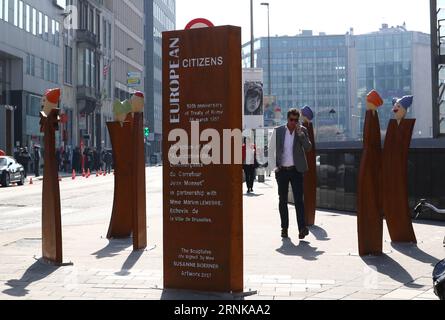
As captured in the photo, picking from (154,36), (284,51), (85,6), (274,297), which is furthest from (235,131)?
(284,51)

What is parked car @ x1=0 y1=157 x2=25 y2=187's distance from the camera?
2994 cm

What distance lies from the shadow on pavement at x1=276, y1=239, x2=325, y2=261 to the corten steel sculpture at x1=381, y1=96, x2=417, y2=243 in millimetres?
1208

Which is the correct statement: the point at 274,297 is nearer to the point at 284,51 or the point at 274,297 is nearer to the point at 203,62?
the point at 203,62

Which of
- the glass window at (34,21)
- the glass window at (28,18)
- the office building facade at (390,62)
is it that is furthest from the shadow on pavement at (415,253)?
the office building facade at (390,62)

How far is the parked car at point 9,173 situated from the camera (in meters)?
29.9

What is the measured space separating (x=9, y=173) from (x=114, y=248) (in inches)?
874

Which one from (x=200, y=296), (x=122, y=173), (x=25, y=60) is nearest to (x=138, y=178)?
(x=122, y=173)

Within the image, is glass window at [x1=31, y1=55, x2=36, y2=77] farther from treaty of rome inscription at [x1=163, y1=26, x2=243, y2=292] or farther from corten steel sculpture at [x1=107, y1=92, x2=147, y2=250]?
treaty of rome inscription at [x1=163, y1=26, x2=243, y2=292]

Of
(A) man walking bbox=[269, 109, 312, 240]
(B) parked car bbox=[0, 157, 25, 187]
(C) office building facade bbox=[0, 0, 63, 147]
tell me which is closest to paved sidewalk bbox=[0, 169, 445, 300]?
(A) man walking bbox=[269, 109, 312, 240]

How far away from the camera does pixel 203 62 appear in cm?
616

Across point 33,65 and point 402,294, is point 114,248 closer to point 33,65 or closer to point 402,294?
point 402,294

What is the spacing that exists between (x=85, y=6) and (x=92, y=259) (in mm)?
65065

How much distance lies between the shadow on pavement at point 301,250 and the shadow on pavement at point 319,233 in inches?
24.6
